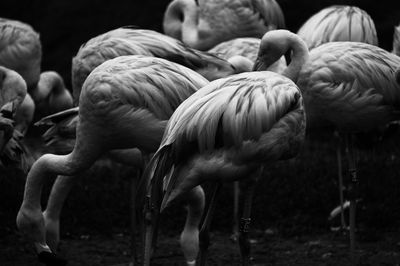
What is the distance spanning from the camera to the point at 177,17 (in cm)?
860

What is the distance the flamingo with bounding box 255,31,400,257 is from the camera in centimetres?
604

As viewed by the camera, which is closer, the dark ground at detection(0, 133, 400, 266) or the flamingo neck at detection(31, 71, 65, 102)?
the dark ground at detection(0, 133, 400, 266)

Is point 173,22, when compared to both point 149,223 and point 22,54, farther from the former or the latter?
point 149,223

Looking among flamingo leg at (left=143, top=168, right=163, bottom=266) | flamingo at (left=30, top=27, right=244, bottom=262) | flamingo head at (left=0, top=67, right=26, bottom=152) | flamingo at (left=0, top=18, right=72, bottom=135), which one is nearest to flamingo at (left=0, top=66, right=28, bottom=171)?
flamingo head at (left=0, top=67, right=26, bottom=152)

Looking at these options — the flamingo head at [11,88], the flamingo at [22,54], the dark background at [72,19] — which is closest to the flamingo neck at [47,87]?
the flamingo at [22,54]

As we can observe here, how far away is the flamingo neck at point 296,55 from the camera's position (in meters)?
5.84

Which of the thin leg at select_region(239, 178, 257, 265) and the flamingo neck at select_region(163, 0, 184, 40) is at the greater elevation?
the flamingo neck at select_region(163, 0, 184, 40)

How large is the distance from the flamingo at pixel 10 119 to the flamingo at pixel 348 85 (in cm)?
163

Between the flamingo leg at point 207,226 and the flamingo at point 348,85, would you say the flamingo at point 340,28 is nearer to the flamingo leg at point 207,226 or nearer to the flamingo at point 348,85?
the flamingo at point 348,85

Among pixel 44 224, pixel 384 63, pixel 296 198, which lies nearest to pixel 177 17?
pixel 296 198

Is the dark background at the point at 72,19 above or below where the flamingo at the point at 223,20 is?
below

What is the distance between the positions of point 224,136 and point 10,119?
72.4 inches

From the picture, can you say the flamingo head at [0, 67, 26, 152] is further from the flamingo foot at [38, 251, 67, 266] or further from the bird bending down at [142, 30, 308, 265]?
the bird bending down at [142, 30, 308, 265]

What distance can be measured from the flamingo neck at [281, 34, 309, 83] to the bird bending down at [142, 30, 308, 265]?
2.91 ft
